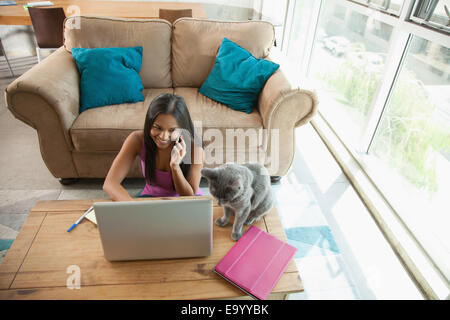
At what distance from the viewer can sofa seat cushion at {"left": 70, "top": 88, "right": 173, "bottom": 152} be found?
5.76ft

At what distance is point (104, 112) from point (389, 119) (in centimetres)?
193

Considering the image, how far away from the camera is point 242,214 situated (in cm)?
108

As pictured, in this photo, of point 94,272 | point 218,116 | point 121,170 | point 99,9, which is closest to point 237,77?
point 218,116

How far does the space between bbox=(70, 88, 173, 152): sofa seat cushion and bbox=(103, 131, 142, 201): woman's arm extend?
0.39m

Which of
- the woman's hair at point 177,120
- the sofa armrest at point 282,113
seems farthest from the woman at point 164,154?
the sofa armrest at point 282,113

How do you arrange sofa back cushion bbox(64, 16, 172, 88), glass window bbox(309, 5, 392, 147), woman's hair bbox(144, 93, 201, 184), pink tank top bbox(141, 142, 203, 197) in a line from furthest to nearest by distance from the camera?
glass window bbox(309, 5, 392, 147) < sofa back cushion bbox(64, 16, 172, 88) < pink tank top bbox(141, 142, 203, 197) < woman's hair bbox(144, 93, 201, 184)

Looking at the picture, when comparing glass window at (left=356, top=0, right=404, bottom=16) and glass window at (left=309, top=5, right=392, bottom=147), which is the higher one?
glass window at (left=356, top=0, right=404, bottom=16)

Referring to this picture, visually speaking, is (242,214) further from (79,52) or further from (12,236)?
(79,52)

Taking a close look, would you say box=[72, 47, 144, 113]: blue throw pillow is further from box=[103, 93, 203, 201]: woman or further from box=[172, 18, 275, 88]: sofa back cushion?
box=[103, 93, 203, 201]: woman

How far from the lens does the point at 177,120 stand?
4.10 ft

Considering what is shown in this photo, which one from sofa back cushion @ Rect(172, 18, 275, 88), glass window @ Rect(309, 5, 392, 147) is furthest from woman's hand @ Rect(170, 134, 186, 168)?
glass window @ Rect(309, 5, 392, 147)

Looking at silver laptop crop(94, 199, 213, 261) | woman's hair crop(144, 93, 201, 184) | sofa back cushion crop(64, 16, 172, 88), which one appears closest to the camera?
silver laptop crop(94, 199, 213, 261)

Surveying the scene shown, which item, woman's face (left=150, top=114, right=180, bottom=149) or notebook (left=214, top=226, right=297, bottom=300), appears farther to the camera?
woman's face (left=150, top=114, right=180, bottom=149)

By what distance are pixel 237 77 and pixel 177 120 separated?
0.91 m
